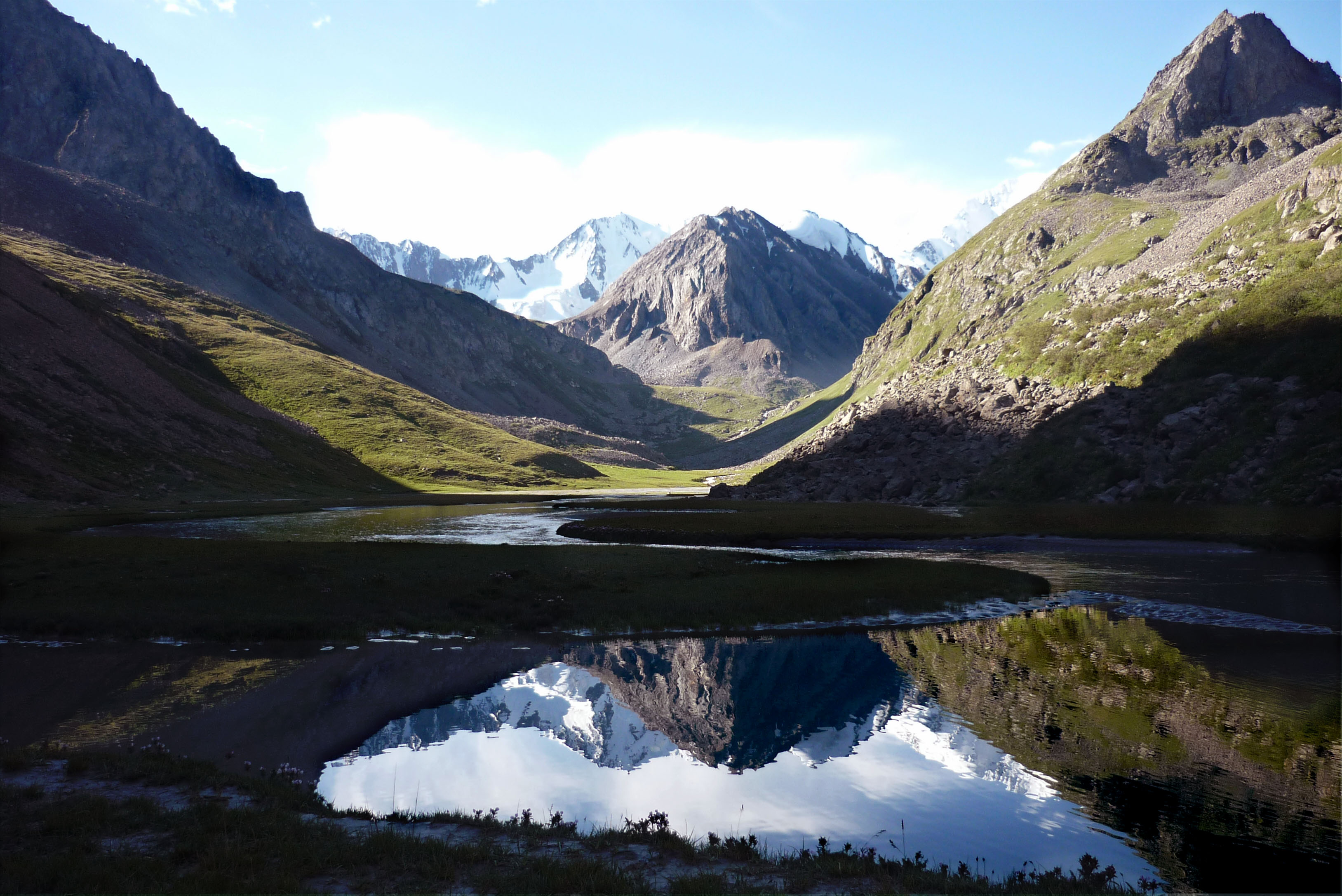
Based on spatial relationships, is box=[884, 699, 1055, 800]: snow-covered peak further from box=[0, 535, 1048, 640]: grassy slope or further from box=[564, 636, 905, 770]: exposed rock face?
box=[0, 535, 1048, 640]: grassy slope

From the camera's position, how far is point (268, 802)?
1728cm

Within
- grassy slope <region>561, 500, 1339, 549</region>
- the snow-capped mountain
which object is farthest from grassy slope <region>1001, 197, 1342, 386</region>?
the snow-capped mountain

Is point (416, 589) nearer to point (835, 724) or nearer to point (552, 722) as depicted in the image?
point (552, 722)

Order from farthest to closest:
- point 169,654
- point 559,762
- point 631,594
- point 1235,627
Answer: point 631,594 < point 1235,627 < point 169,654 < point 559,762

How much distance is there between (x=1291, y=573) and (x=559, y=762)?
183ft

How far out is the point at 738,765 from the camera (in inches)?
893

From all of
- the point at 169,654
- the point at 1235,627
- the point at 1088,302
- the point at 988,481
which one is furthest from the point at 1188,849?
the point at 1088,302

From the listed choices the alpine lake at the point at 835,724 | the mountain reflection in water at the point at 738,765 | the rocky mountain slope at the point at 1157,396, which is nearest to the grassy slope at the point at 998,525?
the rocky mountain slope at the point at 1157,396

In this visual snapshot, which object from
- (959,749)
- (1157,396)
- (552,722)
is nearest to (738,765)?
(959,749)

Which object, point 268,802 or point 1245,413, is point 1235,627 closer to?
point 268,802

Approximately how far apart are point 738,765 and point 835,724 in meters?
5.02

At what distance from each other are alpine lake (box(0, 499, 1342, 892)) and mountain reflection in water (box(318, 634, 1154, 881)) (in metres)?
0.10

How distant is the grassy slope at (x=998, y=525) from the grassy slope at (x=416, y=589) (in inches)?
794

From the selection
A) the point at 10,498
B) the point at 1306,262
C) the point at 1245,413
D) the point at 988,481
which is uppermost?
the point at 1306,262
